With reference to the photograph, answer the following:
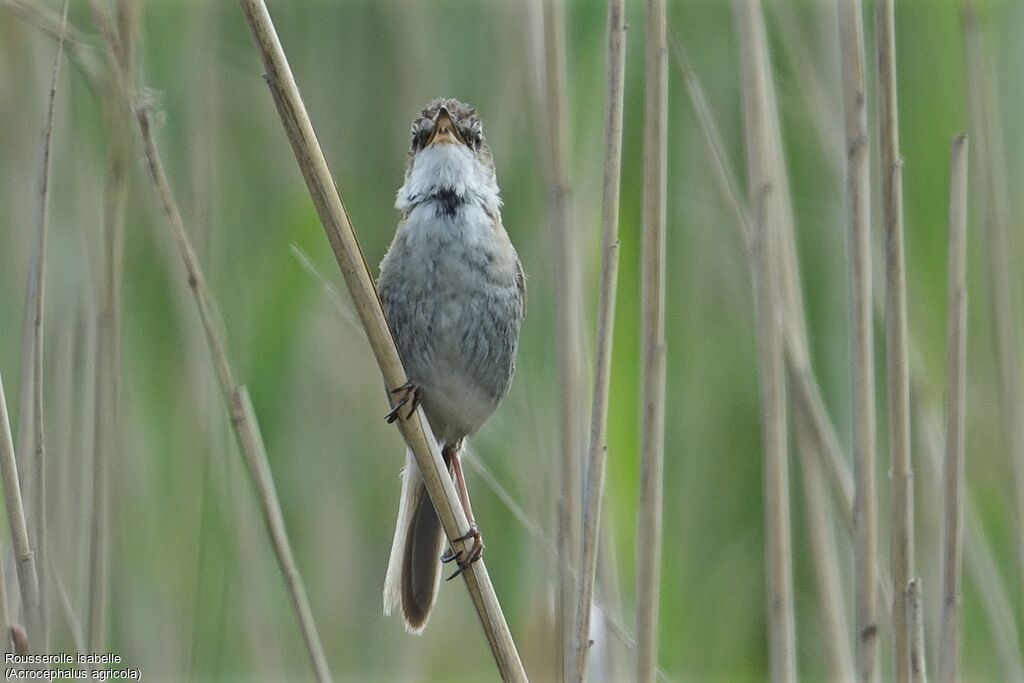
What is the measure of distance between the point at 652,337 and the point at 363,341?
1271mm

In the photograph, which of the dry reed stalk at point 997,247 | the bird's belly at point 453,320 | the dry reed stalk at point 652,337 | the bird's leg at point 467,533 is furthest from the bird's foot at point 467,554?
the dry reed stalk at point 997,247

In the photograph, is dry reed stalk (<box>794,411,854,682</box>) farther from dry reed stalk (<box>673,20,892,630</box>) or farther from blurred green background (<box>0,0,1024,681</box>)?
blurred green background (<box>0,0,1024,681</box>)

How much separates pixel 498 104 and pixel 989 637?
5.33ft

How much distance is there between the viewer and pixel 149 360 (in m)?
2.59

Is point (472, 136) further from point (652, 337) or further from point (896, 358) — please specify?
point (896, 358)

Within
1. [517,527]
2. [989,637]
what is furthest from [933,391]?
[517,527]

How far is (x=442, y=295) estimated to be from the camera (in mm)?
2453

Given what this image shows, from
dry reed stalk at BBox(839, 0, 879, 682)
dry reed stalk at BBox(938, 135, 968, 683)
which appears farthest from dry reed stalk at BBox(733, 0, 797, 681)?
dry reed stalk at BBox(938, 135, 968, 683)

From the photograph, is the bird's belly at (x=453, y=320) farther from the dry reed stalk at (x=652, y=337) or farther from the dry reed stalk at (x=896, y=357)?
the dry reed stalk at (x=896, y=357)

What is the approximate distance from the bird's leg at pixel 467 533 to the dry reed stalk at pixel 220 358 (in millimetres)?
290

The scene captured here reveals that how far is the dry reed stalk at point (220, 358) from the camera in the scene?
1960 millimetres

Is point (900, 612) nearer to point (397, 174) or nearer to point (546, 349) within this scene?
point (546, 349)

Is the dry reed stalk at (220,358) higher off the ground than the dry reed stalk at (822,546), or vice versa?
the dry reed stalk at (220,358)

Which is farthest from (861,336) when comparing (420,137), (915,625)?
(420,137)
